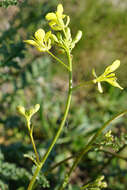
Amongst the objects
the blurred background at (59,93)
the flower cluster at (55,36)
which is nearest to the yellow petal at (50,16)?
the flower cluster at (55,36)

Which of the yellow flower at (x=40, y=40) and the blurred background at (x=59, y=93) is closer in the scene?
the yellow flower at (x=40, y=40)

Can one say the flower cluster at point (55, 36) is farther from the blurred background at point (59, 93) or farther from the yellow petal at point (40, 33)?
the blurred background at point (59, 93)

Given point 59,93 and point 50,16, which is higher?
point 50,16

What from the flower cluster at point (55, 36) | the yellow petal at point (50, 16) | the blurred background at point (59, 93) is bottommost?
the blurred background at point (59, 93)

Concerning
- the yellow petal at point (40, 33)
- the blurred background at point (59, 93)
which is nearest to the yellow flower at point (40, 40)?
the yellow petal at point (40, 33)

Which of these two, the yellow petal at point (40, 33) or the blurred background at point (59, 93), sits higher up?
the yellow petal at point (40, 33)

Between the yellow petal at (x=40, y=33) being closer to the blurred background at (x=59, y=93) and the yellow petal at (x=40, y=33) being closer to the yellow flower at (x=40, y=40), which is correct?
the yellow flower at (x=40, y=40)

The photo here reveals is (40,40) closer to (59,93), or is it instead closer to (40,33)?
(40,33)

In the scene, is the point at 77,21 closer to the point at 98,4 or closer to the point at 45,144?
the point at 98,4

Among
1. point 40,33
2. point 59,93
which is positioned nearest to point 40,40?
point 40,33
